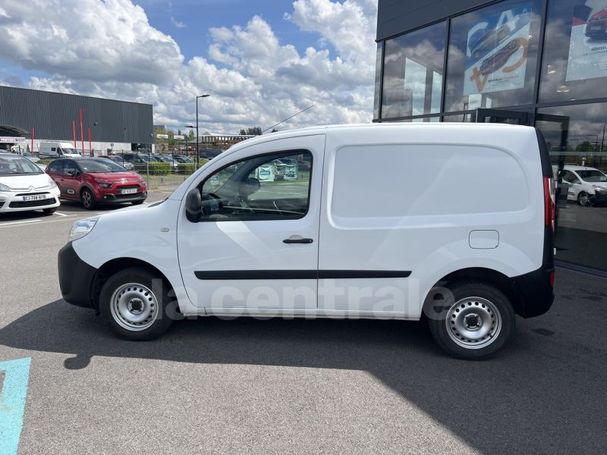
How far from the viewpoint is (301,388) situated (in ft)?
10.4

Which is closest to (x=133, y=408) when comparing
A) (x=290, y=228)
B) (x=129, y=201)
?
(x=290, y=228)

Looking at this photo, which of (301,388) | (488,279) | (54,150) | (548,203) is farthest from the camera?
(54,150)

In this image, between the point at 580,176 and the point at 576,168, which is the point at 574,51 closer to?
the point at 576,168

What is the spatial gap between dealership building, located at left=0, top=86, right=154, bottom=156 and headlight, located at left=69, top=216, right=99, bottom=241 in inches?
2378

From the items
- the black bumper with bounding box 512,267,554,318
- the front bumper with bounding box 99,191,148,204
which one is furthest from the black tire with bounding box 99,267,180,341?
the front bumper with bounding box 99,191,148,204

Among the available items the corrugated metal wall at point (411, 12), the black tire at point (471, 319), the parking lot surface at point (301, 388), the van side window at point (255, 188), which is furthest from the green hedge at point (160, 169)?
the black tire at point (471, 319)

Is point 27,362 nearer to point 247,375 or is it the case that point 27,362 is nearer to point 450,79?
point 247,375

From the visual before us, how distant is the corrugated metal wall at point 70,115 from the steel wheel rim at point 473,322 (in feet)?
254

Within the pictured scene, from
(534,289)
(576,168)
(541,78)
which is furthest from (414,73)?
(534,289)

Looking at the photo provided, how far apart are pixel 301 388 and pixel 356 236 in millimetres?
1252

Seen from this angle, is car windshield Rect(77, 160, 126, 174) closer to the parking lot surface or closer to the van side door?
the parking lot surface

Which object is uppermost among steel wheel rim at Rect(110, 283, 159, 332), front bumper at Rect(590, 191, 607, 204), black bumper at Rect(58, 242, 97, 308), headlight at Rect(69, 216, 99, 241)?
front bumper at Rect(590, 191, 607, 204)

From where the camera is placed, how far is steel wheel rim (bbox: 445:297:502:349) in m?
3.61

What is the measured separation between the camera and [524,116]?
24.3 ft
